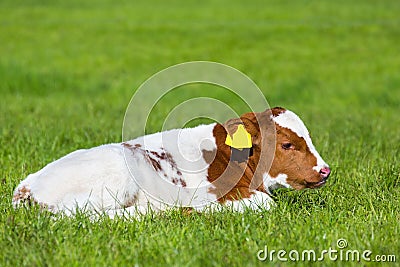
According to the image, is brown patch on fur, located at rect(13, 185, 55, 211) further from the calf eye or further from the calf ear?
the calf eye

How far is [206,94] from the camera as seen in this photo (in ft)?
59.9

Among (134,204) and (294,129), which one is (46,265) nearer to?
(134,204)

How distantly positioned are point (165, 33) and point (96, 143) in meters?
17.2

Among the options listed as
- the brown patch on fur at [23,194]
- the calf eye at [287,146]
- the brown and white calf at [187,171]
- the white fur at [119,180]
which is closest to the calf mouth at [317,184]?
the brown and white calf at [187,171]

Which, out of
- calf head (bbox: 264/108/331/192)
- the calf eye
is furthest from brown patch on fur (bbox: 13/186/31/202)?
the calf eye

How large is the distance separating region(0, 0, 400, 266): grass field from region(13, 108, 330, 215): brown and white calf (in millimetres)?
259

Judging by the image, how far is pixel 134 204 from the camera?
5828mm

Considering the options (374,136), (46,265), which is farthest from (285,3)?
(46,265)

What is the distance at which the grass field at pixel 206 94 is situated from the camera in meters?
4.77

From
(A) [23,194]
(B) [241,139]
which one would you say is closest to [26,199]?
(A) [23,194]

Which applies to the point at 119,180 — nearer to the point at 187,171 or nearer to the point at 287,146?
the point at 187,171

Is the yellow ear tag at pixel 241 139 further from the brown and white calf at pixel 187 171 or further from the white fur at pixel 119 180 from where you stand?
the white fur at pixel 119 180

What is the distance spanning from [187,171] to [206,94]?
12.2m

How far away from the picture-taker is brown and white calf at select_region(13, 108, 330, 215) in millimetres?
5668
